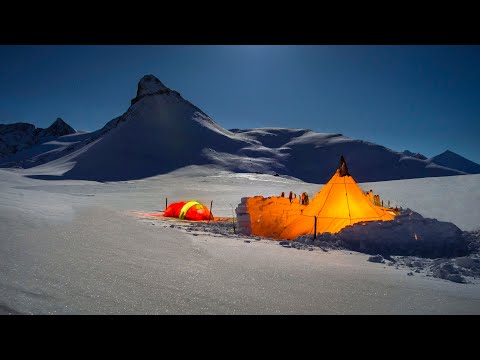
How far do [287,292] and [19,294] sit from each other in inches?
117

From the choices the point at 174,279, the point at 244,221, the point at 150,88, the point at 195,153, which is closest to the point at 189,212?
the point at 244,221

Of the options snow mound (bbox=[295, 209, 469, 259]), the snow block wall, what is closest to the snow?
snow mound (bbox=[295, 209, 469, 259])

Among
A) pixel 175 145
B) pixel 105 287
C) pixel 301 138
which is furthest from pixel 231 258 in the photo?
pixel 301 138

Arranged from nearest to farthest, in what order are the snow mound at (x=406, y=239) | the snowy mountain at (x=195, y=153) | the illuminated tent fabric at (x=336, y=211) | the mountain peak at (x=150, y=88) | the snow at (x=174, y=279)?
the snow at (x=174, y=279), the snow mound at (x=406, y=239), the illuminated tent fabric at (x=336, y=211), the snowy mountain at (x=195, y=153), the mountain peak at (x=150, y=88)

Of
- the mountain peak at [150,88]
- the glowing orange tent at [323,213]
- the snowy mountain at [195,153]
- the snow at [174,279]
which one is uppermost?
the mountain peak at [150,88]

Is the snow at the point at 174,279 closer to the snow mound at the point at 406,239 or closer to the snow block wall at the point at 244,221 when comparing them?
the snow mound at the point at 406,239

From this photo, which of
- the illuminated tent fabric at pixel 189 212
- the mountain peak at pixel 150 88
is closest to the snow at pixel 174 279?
the illuminated tent fabric at pixel 189 212

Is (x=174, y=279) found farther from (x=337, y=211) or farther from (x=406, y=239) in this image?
(x=337, y=211)

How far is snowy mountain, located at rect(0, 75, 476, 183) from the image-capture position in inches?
4380

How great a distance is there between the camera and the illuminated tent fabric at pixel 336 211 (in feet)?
39.5

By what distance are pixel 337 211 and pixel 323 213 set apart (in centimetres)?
55

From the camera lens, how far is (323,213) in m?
12.3

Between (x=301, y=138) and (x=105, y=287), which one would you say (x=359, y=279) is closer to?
(x=105, y=287)
